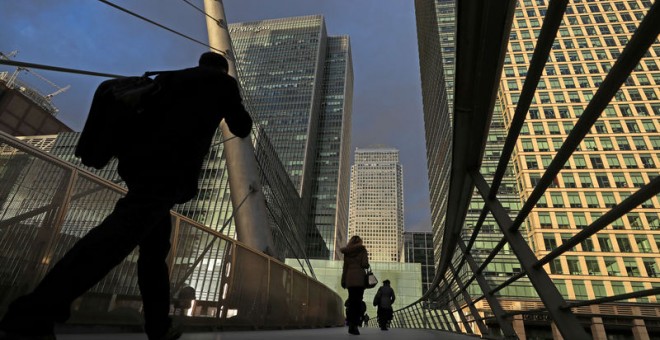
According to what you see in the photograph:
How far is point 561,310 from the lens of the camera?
1664mm

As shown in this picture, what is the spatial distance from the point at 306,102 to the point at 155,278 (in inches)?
4257

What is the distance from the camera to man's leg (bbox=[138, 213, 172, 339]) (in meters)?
1.75

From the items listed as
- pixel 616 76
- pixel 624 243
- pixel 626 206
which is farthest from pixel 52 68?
pixel 624 243

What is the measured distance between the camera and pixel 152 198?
1472mm

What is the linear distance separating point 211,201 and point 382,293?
45.0m

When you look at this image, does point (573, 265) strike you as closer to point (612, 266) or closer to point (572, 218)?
point (612, 266)

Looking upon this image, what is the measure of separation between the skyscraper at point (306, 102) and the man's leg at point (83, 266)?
3720 inches

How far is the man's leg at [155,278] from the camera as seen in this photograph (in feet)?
5.73

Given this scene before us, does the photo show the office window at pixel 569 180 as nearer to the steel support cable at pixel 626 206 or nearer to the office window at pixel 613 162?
the office window at pixel 613 162

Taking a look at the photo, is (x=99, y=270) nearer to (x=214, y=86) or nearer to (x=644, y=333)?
(x=214, y=86)

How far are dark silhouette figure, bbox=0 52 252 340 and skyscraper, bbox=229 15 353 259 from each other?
3705 inches

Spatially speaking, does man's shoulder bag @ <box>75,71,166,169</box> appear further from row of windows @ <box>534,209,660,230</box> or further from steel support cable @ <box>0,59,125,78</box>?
row of windows @ <box>534,209,660,230</box>

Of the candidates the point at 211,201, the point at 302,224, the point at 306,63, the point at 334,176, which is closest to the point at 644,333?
the point at 211,201

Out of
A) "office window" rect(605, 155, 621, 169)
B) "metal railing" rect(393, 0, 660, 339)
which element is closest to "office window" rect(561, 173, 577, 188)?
"office window" rect(605, 155, 621, 169)
